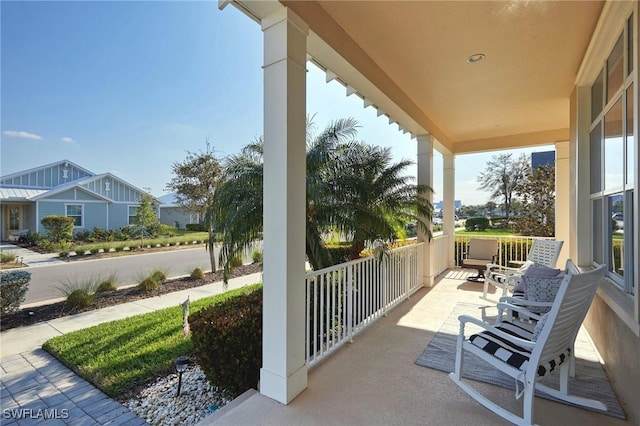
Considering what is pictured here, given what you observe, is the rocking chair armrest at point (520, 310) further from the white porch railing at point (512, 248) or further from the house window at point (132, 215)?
the house window at point (132, 215)

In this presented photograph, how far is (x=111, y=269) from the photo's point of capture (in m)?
9.09

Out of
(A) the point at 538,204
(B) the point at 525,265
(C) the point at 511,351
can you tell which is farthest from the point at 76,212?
(A) the point at 538,204

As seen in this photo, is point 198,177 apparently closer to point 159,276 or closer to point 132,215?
point 159,276

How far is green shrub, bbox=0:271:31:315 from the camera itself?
500 cm

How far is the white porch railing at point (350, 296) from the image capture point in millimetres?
2764

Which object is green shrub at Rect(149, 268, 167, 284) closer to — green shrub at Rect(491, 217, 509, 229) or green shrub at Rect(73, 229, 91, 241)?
green shrub at Rect(73, 229, 91, 241)

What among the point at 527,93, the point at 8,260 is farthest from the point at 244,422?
the point at 8,260

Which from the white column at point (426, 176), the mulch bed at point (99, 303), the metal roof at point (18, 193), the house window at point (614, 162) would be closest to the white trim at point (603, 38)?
the house window at point (614, 162)

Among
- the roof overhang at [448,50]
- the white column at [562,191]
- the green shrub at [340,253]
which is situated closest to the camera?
the roof overhang at [448,50]

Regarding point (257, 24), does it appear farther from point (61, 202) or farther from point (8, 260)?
point (61, 202)

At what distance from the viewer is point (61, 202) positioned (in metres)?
15.2

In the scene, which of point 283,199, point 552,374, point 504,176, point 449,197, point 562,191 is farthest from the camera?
point 504,176

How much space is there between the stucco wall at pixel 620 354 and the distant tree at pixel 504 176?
860 centimetres

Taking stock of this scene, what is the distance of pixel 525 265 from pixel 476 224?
8451mm
